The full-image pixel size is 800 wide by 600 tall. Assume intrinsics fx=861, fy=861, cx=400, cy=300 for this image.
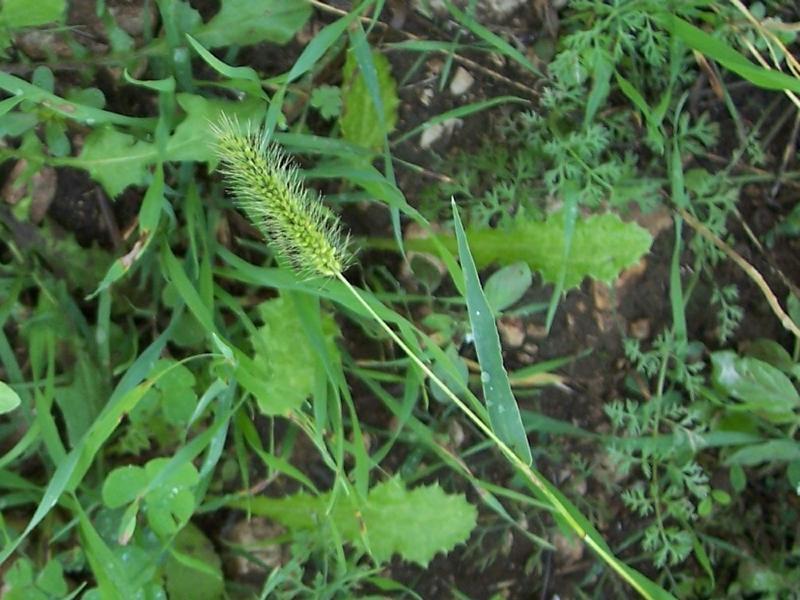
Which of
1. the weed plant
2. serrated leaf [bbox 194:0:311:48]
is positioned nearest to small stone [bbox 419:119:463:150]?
the weed plant

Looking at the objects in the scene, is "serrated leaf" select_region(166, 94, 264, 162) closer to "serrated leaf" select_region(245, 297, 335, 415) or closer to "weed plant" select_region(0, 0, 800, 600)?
"weed plant" select_region(0, 0, 800, 600)

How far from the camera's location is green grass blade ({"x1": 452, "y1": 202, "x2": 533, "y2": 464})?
1.10m

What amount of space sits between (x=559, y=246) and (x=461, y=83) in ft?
1.13

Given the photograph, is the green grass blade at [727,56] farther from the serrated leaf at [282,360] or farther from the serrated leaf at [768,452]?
the serrated leaf at [282,360]

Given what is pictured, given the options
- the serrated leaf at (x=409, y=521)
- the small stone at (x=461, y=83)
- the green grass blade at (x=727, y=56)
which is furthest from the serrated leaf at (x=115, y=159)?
the green grass blade at (x=727, y=56)

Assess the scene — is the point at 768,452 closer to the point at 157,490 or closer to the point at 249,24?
the point at 157,490

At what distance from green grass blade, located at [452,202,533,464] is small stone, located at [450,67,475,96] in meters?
0.52

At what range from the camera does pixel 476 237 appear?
1500 millimetres

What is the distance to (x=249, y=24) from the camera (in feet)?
4.58

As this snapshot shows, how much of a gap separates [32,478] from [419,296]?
0.74m

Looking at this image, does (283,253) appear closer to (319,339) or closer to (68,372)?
(319,339)

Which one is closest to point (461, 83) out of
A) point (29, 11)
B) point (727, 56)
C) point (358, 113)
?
point (358, 113)

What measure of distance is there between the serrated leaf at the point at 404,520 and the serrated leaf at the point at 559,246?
42 cm

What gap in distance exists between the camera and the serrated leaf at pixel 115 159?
4.44 ft
